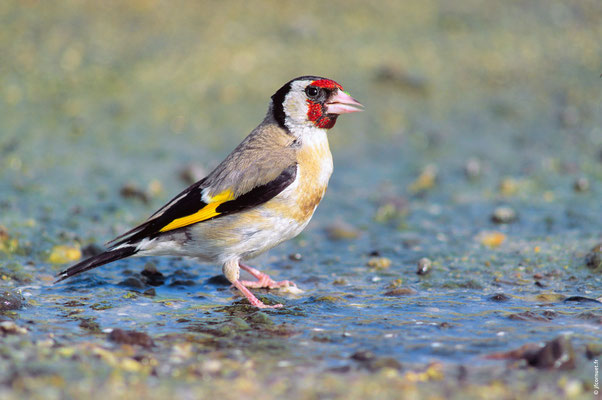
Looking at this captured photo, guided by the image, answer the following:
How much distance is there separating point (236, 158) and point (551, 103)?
6.48 meters

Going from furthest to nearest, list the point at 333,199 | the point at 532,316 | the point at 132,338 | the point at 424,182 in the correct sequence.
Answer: the point at 424,182
the point at 333,199
the point at 532,316
the point at 132,338

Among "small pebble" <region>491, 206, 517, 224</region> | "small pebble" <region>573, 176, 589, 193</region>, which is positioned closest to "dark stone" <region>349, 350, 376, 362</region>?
"small pebble" <region>491, 206, 517, 224</region>

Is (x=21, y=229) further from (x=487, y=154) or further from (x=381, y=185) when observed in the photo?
(x=487, y=154)

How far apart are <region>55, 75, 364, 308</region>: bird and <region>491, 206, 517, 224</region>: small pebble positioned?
8.32 feet

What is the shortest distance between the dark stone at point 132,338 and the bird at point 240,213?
1.11 m

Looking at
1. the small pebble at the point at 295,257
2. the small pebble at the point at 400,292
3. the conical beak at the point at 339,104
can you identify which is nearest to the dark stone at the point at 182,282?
the small pebble at the point at 295,257

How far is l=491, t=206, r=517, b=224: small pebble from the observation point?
25.0 ft

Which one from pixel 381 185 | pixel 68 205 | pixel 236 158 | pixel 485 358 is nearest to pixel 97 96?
pixel 68 205

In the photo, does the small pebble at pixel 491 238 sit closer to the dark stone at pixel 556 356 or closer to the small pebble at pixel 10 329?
the dark stone at pixel 556 356

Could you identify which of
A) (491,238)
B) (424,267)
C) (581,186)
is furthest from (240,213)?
(581,186)

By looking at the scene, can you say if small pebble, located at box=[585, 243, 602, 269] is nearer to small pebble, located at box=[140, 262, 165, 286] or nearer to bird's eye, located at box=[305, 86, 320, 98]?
→ bird's eye, located at box=[305, 86, 320, 98]

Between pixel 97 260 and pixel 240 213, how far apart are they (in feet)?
3.69

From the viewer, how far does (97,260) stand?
5430 millimetres

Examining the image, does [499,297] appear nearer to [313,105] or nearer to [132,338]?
[313,105]
